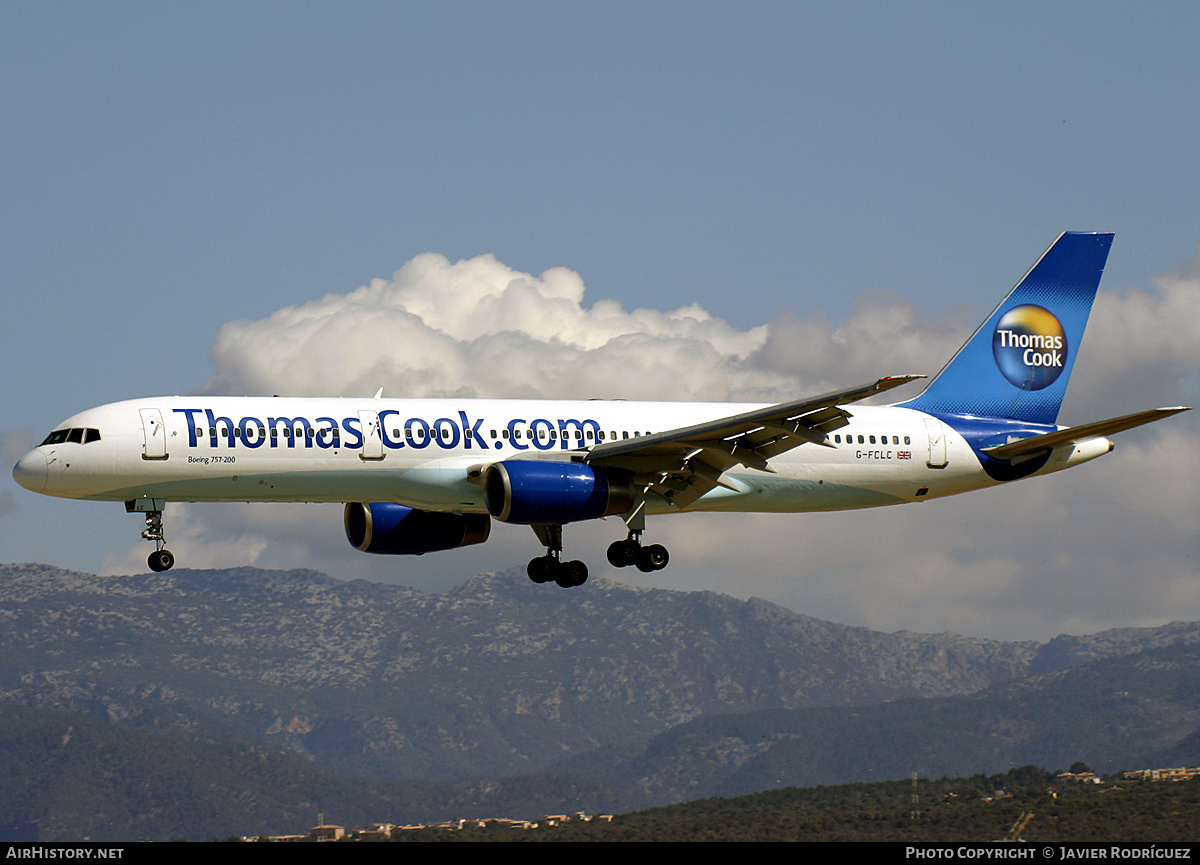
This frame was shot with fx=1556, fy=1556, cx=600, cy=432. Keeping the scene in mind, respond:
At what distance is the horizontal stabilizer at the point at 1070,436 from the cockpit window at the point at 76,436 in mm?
31779

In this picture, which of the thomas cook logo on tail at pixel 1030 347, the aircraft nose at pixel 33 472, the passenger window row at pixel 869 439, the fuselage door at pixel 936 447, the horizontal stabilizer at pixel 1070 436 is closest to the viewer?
the aircraft nose at pixel 33 472

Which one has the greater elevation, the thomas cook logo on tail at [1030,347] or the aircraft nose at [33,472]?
the thomas cook logo on tail at [1030,347]

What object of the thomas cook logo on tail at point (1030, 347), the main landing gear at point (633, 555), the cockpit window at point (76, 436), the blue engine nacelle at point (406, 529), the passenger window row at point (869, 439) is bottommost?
the main landing gear at point (633, 555)

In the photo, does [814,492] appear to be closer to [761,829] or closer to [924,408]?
[924,408]

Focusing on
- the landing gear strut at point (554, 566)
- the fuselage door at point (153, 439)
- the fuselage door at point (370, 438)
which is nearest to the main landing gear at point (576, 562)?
the landing gear strut at point (554, 566)

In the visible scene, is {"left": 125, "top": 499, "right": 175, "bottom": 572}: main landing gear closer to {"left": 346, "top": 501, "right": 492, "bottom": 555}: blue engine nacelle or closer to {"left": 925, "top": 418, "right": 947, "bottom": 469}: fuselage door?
{"left": 346, "top": 501, "right": 492, "bottom": 555}: blue engine nacelle

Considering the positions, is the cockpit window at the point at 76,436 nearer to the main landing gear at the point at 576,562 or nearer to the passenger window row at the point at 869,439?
the main landing gear at the point at 576,562

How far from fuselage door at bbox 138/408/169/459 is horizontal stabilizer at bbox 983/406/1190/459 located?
2970cm

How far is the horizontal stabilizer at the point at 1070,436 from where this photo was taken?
51.1m

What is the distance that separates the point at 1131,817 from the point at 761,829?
4104 cm

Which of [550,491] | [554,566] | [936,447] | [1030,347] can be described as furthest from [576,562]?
[1030,347]

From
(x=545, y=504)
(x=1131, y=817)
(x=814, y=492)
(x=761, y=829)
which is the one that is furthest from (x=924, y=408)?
(x=761, y=829)

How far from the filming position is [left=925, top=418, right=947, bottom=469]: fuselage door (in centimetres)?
5781
